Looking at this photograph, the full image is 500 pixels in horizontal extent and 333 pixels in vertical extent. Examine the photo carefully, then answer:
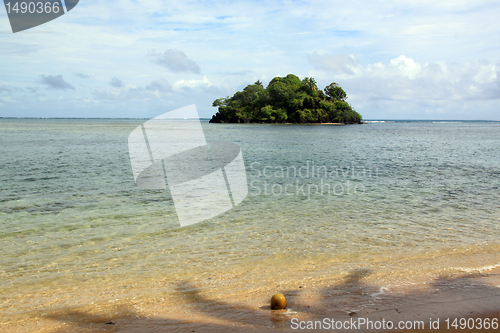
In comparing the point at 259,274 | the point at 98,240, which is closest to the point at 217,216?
the point at 98,240

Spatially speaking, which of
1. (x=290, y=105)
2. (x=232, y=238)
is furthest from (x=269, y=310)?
(x=290, y=105)

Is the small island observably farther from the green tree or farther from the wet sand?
the wet sand

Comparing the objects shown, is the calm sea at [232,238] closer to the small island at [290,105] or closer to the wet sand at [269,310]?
the wet sand at [269,310]

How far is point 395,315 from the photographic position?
4.34 metres

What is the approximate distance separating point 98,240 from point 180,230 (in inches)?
78.0

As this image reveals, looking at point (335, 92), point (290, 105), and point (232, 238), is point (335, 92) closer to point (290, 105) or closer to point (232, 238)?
point (290, 105)

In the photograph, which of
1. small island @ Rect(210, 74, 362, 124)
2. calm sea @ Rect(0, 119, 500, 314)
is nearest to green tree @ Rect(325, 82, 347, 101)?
small island @ Rect(210, 74, 362, 124)

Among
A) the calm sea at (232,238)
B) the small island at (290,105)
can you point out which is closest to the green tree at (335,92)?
the small island at (290,105)

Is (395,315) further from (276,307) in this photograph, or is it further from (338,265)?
(338,265)

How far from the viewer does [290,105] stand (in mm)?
135875

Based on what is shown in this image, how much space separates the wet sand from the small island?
130271mm

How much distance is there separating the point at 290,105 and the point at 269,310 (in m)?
135

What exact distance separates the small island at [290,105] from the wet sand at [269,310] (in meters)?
130

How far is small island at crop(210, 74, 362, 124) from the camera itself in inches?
5335
